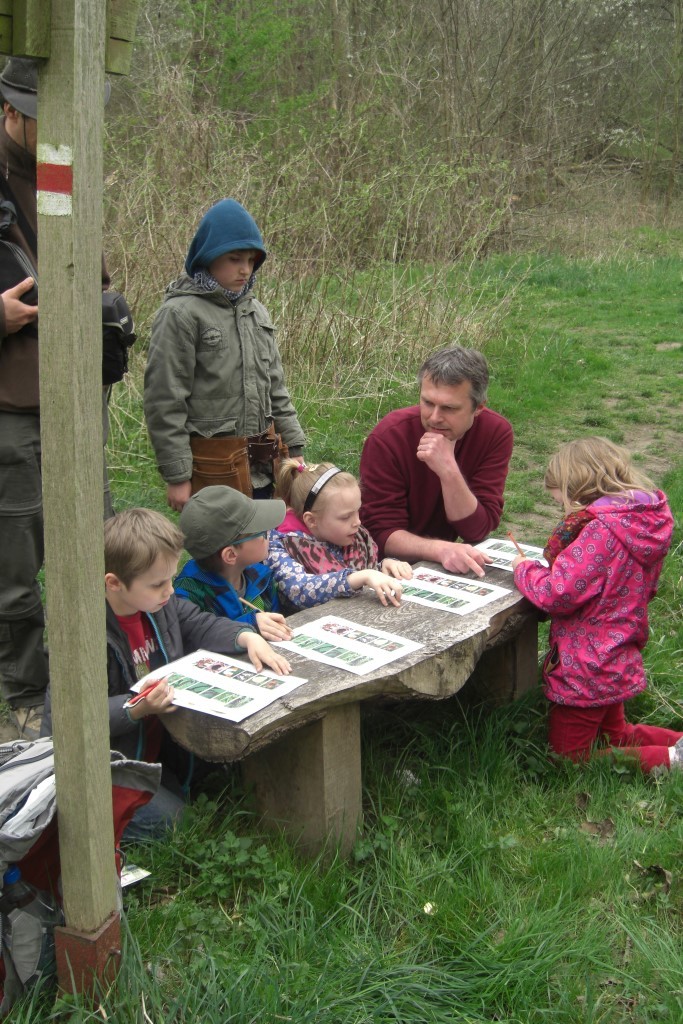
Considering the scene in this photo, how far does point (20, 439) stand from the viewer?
3332mm

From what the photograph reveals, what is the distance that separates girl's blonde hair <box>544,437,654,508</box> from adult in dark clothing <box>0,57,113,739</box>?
1793 mm

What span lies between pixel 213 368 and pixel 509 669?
170 cm

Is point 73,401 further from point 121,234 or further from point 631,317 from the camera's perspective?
point 631,317

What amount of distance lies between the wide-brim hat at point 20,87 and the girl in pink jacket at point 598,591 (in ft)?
6.56

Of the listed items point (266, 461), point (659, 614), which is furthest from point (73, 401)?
point (659, 614)

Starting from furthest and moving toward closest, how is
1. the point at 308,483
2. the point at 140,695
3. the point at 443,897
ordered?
the point at 308,483 < the point at 443,897 < the point at 140,695

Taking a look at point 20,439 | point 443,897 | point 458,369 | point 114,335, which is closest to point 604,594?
point 458,369

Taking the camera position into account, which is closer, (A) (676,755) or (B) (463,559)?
(A) (676,755)

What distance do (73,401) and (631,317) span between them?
10.7 metres

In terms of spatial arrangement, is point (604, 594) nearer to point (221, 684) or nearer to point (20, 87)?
point (221, 684)

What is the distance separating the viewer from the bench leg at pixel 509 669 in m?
3.79

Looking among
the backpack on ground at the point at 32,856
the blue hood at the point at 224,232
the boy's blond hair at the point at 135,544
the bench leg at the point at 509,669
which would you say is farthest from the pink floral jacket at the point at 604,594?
the blue hood at the point at 224,232

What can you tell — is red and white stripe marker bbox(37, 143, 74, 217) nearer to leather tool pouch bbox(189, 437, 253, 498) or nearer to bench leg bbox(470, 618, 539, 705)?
leather tool pouch bbox(189, 437, 253, 498)

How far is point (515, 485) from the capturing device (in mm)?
6684
